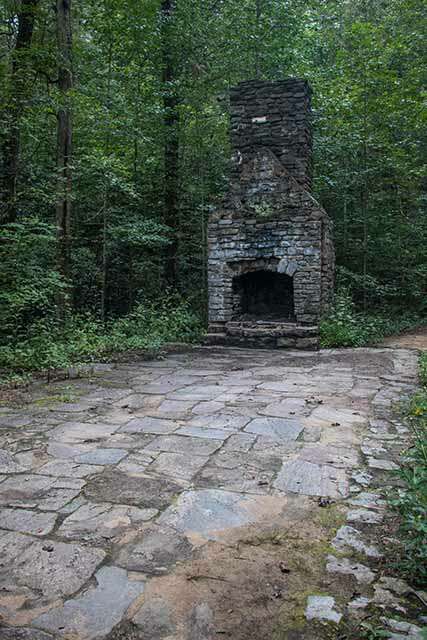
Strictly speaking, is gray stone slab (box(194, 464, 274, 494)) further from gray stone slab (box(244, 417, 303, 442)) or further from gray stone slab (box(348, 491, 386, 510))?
gray stone slab (box(244, 417, 303, 442))

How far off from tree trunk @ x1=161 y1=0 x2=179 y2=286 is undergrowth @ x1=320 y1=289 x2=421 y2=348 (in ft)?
12.4

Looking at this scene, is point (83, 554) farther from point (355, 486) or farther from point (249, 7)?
point (249, 7)

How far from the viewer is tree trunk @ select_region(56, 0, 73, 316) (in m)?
7.30

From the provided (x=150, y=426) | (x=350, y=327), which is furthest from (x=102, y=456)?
(x=350, y=327)

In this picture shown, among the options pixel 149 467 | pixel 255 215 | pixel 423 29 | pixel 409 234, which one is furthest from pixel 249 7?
pixel 149 467

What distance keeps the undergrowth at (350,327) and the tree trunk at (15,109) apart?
17.6ft

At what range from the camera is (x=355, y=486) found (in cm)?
268

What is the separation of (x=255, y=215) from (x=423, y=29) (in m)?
6.94

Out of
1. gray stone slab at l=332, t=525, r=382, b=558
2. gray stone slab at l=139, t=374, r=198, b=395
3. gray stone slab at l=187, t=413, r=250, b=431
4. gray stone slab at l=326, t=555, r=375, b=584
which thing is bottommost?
gray stone slab at l=326, t=555, r=375, b=584

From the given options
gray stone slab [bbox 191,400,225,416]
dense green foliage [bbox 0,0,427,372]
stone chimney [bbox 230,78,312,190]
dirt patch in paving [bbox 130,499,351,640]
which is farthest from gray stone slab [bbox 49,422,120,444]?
stone chimney [bbox 230,78,312,190]

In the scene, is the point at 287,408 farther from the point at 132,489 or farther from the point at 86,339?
the point at 86,339

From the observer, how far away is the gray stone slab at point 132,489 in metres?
2.50

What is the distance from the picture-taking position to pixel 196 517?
2.34 metres

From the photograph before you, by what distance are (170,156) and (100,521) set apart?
9788mm
